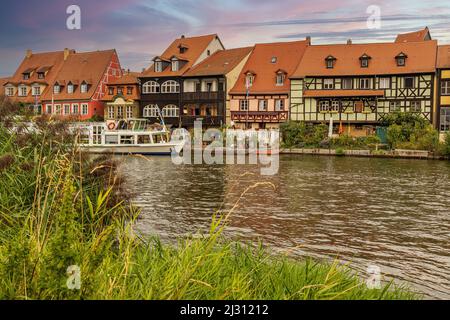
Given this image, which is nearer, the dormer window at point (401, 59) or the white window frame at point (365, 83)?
the dormer window at point (401, 59)

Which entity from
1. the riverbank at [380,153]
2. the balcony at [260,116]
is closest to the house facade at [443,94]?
the riverbank at [380,153]

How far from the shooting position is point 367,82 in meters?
52.7

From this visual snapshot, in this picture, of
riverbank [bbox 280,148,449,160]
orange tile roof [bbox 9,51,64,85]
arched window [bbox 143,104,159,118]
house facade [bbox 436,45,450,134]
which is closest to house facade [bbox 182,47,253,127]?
arched window [bbox 143,104,159,118]

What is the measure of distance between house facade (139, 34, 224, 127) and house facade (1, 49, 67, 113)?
1356 cm

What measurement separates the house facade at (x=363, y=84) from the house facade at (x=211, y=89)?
24.3ft

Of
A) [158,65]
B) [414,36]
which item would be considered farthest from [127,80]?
[414,36]

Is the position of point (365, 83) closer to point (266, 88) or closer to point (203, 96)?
point (266, 88)

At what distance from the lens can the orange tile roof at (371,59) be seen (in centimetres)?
5138

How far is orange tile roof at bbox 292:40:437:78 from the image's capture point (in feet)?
169

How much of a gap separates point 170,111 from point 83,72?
1344 centimetres

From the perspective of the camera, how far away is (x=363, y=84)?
A: 5281cm

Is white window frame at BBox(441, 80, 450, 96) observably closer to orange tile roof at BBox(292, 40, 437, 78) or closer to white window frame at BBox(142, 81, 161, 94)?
orange tile roof at BBox(292, 40, 437, 78)

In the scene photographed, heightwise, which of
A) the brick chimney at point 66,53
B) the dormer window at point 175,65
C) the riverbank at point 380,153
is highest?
the brick chimney at point 66,53

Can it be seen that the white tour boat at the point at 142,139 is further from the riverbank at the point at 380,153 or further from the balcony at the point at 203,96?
the riverbank at the point at 380,153
